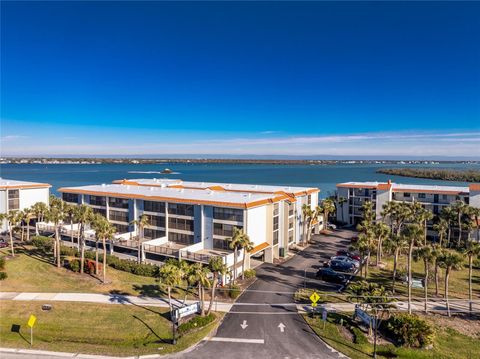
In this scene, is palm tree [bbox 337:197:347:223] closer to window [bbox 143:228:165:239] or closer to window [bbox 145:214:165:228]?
window [bbox 145:214:165:228]

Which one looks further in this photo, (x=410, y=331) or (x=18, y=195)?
(x=18, y=195)

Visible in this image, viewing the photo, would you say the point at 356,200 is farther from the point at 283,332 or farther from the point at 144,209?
the point at 283,332

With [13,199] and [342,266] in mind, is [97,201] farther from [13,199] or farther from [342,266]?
[342,266]

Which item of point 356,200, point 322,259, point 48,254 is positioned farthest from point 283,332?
point 356,200

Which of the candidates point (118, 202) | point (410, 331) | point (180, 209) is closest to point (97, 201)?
point (118, 202)

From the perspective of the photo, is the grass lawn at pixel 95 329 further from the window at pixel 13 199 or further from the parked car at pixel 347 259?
the window at pixel 13 199

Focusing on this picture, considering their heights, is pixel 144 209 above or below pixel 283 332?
above

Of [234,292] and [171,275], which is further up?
[171,275]
